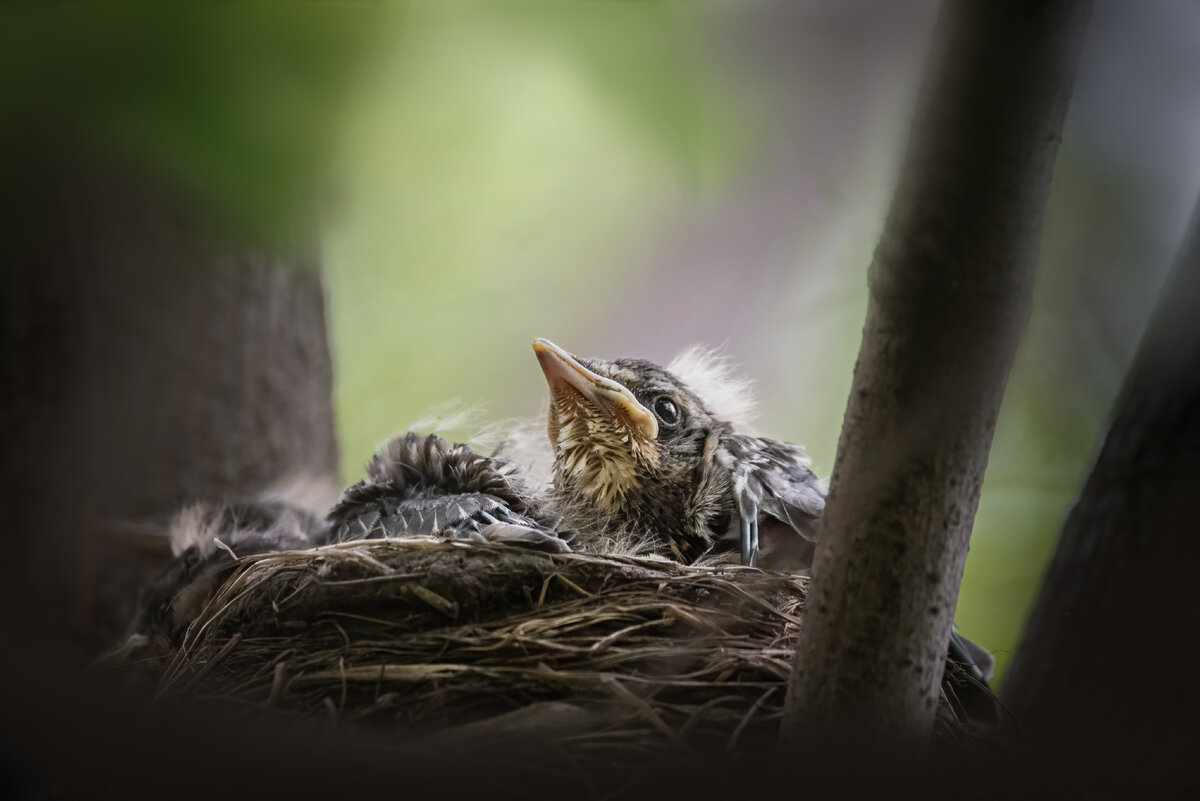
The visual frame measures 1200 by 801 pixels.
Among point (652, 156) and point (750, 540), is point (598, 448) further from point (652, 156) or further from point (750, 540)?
point (652, 156)

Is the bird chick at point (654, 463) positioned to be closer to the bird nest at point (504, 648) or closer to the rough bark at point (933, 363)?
the bird nest at point (504, 648)

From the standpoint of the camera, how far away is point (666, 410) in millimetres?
1446

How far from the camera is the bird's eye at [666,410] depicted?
144cm

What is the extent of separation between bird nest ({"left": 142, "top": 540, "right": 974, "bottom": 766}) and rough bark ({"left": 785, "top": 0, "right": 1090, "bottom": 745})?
0.16m

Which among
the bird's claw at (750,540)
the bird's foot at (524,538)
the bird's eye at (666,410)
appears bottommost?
the bird's foot at (524,538)

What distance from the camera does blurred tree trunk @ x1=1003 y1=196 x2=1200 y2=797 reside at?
0.83 meters

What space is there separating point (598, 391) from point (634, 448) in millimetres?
120

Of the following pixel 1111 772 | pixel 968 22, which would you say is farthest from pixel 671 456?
pixel 968 22

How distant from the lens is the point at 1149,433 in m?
1.03

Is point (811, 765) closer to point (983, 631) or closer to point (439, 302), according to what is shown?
point (983, 631)

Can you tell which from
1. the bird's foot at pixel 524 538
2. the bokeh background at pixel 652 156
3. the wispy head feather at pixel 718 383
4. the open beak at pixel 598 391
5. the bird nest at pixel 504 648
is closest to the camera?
the bokeh background at pixel 652 156

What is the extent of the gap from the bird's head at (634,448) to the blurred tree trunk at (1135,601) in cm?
51

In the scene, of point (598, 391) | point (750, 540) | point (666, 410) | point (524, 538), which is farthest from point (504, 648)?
point (666, 410)

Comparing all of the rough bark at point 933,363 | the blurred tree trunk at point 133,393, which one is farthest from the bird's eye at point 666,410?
the rough bark at point 933,363
